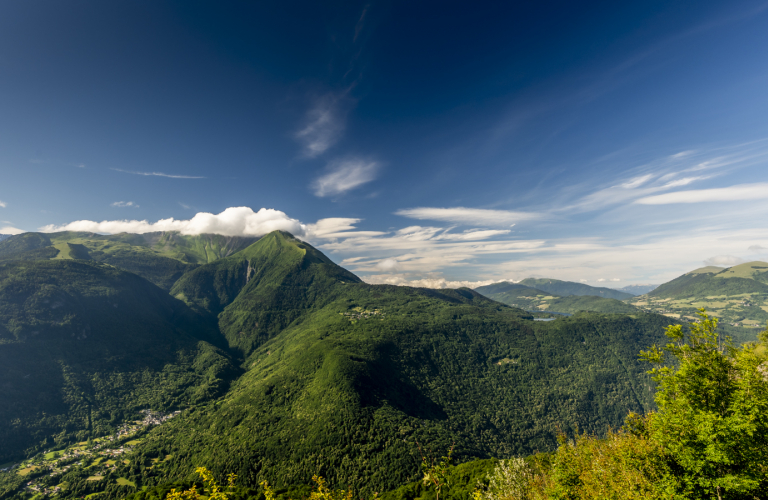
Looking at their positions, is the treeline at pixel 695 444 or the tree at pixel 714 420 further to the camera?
the treeline at pixel 695 444

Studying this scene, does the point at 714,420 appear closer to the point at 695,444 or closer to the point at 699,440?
the point at 699,440

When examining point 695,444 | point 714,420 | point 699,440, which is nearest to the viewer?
point 714,420

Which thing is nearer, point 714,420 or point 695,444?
point 714,420

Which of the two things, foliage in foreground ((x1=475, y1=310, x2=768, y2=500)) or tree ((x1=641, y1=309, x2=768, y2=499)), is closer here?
tree ((x1=641, y1=309, x2=768, y2=499))

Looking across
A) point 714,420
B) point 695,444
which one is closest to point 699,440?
point 695,444

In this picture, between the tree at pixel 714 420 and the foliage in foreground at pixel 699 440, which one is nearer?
the tree at pixel 714 420

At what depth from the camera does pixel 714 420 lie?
1069 inches

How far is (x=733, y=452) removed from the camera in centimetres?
2675

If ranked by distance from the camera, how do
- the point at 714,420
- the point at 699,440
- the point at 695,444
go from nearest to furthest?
the point at 714,420 < the point at 699,440 < the point at 695,444

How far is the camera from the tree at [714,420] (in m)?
26.5

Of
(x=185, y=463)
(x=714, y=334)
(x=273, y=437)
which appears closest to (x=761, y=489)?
(x=714, y=334)

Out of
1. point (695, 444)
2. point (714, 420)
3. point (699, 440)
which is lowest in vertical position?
point (695, 444)

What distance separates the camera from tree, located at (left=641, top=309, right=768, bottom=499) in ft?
87.0

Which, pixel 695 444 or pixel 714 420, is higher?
pixel 714 420
